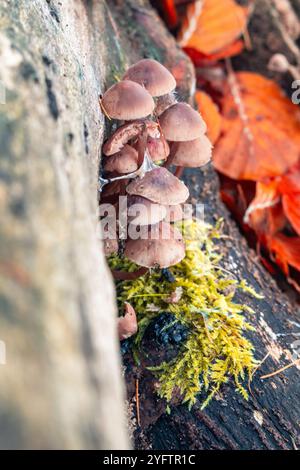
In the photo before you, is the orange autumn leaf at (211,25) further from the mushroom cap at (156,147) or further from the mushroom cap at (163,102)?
the mushroom cap at (156,147)

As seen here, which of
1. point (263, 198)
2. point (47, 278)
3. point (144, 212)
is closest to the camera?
point (47, 278)

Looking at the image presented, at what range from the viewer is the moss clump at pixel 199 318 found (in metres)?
1.90

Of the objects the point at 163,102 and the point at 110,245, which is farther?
the point at 163,102

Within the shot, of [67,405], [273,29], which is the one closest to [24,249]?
[67,405]

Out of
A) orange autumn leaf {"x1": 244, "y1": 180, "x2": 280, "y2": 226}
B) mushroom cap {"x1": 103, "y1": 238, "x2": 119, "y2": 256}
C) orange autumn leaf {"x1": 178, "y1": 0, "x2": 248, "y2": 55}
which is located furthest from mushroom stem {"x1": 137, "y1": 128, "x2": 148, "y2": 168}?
orange autumn leaf {"x1": 178, "y1": 0, "x2": 248, "y2": 55}

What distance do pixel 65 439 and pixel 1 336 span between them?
8.9 inches

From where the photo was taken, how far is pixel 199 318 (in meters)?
2.04

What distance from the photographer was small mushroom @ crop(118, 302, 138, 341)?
6.25 ft

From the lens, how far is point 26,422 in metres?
0.88

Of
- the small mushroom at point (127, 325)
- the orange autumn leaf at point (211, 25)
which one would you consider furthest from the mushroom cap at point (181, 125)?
the orange autumn leaf at point (211, 25)

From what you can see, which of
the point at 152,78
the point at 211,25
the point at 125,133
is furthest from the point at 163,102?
the point at 211,25

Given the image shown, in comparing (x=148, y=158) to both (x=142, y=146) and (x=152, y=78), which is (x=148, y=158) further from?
(x=152, y=78)

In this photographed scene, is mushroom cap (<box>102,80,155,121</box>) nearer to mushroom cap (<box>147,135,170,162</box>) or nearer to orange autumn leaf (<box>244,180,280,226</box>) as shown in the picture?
mushroom cap (<box>147,135,170,162</box>)

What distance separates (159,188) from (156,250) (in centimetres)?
24
